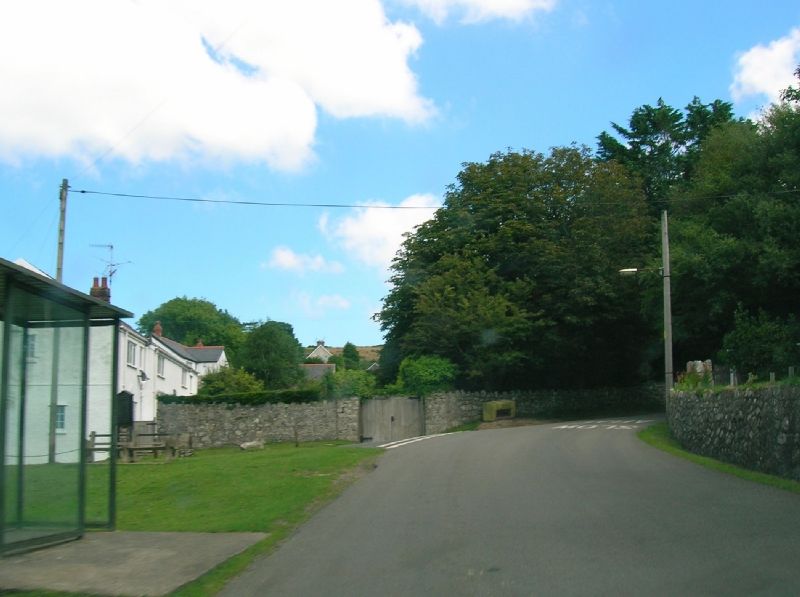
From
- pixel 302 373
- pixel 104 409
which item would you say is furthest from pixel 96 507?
pixel 302 373

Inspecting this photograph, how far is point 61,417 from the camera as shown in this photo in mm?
10984

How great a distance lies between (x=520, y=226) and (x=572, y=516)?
31201mm

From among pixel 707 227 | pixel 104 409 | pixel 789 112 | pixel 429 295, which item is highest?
pixel 789 112

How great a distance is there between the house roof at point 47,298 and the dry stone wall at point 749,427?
11.1 metres

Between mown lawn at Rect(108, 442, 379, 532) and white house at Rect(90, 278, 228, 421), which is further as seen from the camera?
white house at Rect(90, 278, 228, 421)

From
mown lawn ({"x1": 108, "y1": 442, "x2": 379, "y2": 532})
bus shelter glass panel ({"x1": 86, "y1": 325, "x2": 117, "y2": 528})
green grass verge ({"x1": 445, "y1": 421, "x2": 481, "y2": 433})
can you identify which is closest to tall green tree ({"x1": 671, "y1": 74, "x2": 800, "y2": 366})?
green grass verge ({"x1": 445, "y1": 421, "x2": 481, "y2": 433})

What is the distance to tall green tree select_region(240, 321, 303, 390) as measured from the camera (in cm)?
5650

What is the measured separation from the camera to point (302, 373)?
6044cm

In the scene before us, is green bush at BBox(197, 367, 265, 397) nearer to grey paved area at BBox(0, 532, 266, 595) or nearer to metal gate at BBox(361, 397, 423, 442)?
metal gate at BBox(361, 397, 423, 442)

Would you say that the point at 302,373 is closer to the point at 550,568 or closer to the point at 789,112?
the point at 789,112

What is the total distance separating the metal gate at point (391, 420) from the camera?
39188 mm

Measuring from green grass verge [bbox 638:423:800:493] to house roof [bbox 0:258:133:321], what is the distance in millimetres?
10777

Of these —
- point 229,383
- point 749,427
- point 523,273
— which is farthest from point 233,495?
point 229,383

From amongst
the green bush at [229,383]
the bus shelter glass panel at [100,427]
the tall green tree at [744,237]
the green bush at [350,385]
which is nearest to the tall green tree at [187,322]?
the green bush at [229,383]
